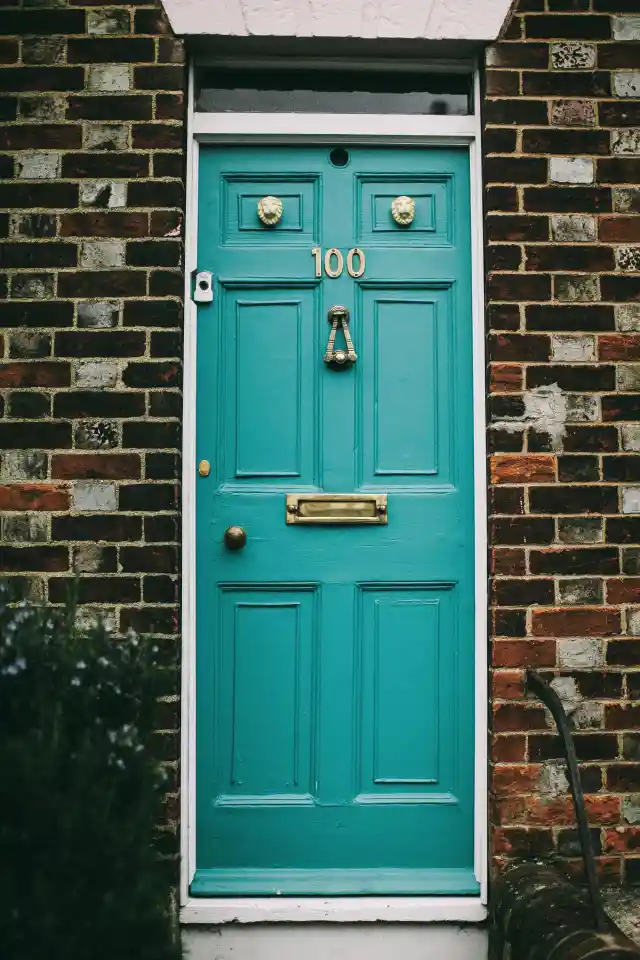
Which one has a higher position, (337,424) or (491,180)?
(491,180)

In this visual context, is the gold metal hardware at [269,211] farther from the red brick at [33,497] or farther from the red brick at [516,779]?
the red brick at [516,779]

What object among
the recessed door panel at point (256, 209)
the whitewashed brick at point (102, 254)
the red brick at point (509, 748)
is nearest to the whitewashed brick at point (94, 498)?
the whitewashed brick at point (102, 254)

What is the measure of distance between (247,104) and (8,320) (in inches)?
47.5

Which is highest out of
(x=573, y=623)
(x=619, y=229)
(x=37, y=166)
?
(x=37, y=166)

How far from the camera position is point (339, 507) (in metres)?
3.04

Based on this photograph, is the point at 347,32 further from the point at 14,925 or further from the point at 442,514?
the point at 14,925

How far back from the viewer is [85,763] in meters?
2.07

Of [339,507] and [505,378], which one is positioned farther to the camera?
[339,507]

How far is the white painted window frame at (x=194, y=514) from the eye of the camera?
9.36ft

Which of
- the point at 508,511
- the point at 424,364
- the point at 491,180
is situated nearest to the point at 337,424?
the point at 424,364

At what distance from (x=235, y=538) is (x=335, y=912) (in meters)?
1.31

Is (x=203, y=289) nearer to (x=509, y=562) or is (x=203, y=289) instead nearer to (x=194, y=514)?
(x=194, y=514)

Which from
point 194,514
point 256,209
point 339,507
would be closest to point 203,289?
point 256,209

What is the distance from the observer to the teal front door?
118 inches
